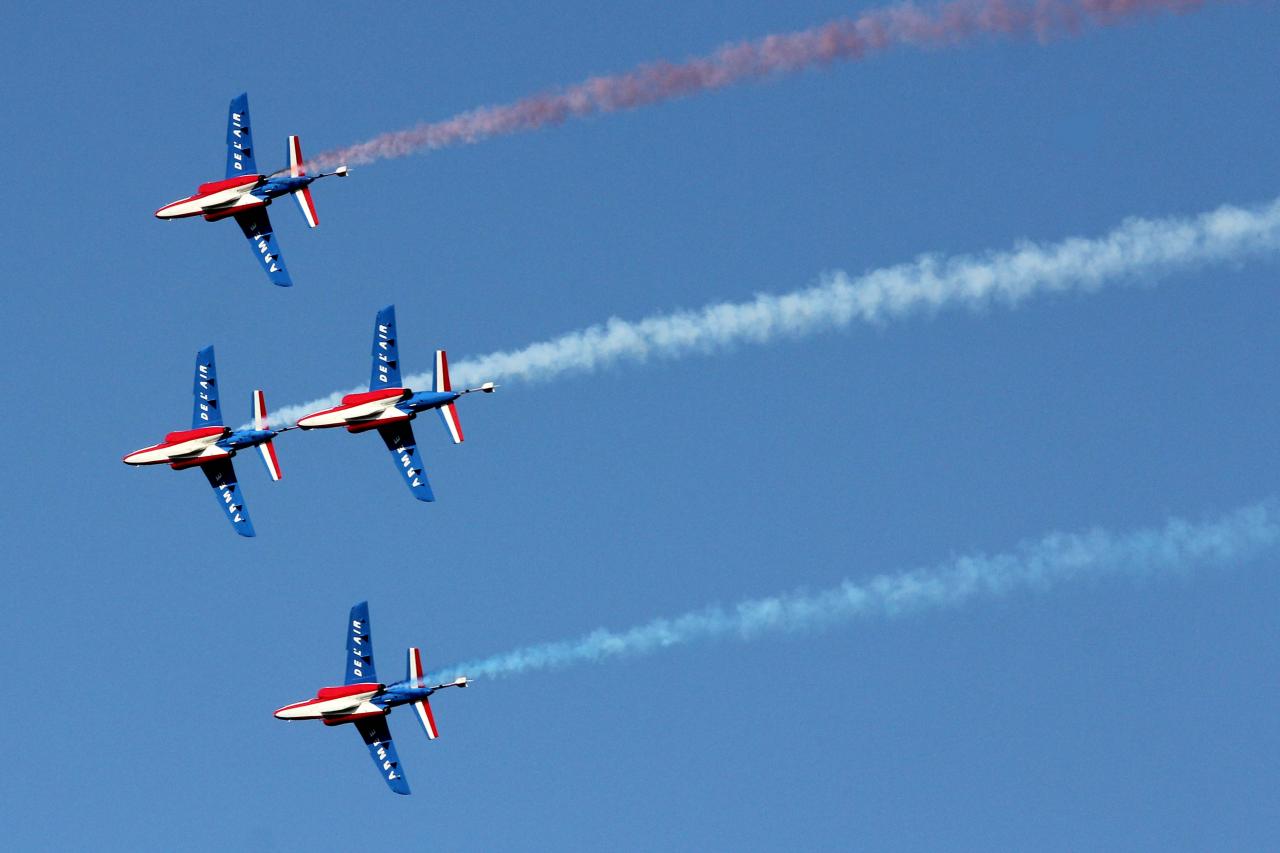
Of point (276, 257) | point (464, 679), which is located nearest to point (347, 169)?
point (276, 257)

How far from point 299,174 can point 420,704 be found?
1710 centimetres

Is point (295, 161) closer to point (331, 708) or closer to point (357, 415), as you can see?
point (357, 415)

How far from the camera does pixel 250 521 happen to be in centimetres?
12519

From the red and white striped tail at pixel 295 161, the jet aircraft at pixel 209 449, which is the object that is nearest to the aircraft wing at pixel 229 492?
the jet aircraft at pixel 209 449

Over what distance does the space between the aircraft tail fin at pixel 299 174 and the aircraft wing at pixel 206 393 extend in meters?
6.60

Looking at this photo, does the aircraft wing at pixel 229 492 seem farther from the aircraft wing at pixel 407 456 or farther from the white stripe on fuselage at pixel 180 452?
the aircraft wing at pixel 407 456

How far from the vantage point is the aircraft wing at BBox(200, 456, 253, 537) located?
124938 mm

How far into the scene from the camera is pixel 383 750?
124m

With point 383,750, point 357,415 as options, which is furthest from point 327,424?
point 383,750

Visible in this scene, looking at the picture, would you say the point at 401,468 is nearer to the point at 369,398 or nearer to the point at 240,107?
the point at 369,398

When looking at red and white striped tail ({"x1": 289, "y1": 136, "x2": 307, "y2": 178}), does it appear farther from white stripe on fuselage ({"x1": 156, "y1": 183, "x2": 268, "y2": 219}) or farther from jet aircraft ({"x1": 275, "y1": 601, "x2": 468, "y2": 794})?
jet aircraft ({"x1": 275, "y1": 601, "x2": 468, "y2": 794})

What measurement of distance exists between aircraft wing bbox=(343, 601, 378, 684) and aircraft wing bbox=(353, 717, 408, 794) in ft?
4.83

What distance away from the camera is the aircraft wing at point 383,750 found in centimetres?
12338

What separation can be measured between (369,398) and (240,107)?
1043cm
